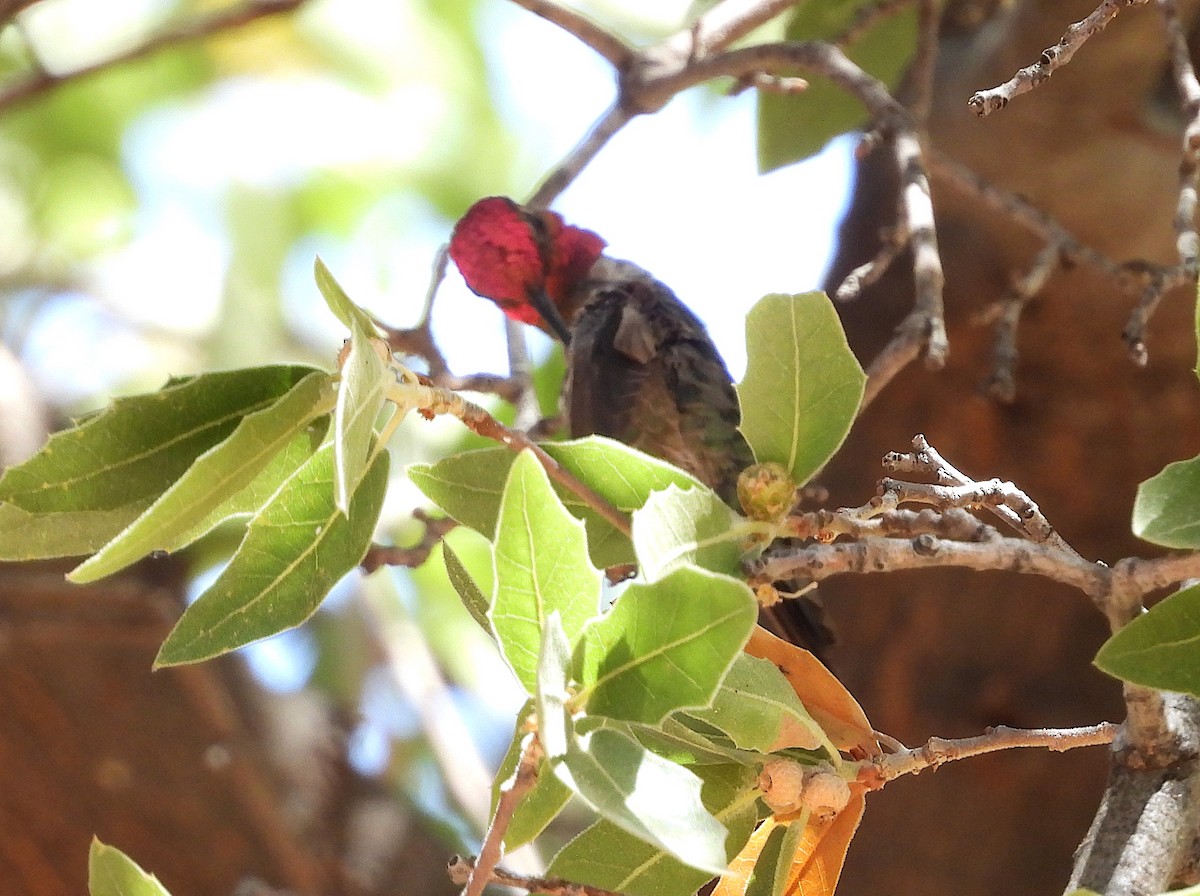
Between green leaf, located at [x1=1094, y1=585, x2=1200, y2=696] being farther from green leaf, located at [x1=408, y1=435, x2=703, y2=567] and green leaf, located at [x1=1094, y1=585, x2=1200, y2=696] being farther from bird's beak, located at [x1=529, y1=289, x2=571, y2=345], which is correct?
bird's beak, located at [x1=529, y1=289, x2=571, y2=345]

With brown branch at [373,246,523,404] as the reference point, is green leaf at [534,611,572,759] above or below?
below

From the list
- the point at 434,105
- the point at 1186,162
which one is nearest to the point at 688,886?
the point at 1186,162

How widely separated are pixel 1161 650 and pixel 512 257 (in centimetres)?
162

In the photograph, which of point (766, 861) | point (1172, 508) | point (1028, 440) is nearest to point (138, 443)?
point (766, 861)

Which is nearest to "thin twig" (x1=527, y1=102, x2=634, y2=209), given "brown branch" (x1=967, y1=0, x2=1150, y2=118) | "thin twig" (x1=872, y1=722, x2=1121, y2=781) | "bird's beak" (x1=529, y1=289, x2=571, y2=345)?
"bird's beak" (x1=529, y1=289, x2=571, y2=345)

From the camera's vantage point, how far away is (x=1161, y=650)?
728mm

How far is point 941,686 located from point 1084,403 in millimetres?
506

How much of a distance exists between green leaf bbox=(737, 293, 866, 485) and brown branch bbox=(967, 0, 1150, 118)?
8.4 inches

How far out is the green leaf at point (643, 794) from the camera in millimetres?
628

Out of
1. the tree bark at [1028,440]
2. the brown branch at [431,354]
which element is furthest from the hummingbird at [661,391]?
the tree bark at [1028,440]

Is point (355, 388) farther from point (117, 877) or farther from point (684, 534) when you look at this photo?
point (117, 877)

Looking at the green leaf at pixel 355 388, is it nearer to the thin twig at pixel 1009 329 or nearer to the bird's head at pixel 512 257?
the thin twig at pixel 1009 329

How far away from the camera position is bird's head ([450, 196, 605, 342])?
219cm

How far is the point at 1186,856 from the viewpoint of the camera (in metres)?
0.80
